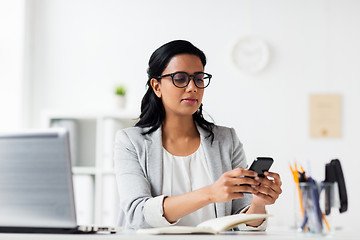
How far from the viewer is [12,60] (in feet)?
12.0

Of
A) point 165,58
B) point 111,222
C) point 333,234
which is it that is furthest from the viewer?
point 111,222

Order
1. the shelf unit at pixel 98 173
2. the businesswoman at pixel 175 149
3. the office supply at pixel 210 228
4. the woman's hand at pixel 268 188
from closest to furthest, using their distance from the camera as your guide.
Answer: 1. the office supply at pixel 210 228
2. the woman's hand at pixel 268 188
3. the businesswoman at pixel 175 149
4. the shelf unit at pixel 98 173

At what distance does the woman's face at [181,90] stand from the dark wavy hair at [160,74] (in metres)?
0.02

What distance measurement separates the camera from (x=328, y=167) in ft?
4.22

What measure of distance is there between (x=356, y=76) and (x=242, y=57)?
0.85m

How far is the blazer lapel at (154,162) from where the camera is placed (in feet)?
5.79

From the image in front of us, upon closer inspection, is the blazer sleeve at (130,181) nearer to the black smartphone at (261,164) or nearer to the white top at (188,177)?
the white top at (188,177)

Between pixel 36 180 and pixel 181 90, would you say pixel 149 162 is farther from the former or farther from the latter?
pixel 36 180

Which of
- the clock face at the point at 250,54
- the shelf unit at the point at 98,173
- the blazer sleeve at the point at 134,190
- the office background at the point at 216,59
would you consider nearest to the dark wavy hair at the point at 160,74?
the blazer sleeve at the point at 134,190

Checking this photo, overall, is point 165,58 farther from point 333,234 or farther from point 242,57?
point 242,57

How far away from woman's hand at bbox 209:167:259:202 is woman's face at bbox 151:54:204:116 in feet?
1.49

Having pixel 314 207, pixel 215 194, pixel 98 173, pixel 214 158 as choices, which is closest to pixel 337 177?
pixel 314 207

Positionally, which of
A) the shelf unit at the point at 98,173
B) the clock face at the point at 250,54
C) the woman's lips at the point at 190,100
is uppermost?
the clock face at the point at 250,54

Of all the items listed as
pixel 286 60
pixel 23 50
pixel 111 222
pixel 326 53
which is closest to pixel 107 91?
pixel 23 50
